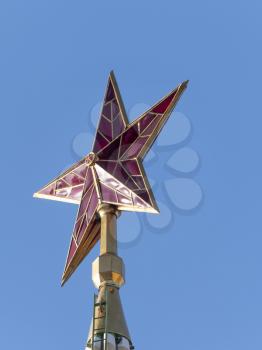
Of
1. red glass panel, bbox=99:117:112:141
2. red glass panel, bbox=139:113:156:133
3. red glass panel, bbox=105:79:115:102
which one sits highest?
red glass panel, bbox=105:79:115:102

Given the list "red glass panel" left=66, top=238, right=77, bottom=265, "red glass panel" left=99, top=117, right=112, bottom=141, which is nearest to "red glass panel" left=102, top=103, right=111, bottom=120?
"red glass panel" left=99, top=117, right=112, bottom=141

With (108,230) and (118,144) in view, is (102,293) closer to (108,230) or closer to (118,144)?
(108,230)

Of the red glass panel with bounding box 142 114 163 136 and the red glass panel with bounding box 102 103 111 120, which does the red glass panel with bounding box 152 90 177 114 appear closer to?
the red glass panel with bounding box 142 114 163 136

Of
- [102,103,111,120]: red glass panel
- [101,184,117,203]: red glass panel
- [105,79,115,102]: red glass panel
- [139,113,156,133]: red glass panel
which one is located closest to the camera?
[101,184,117,203]: red glass panel

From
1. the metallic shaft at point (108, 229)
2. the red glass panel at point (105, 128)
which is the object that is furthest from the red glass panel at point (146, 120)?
the metallic shaft at point (108, 229)

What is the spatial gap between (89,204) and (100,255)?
238 centimetres

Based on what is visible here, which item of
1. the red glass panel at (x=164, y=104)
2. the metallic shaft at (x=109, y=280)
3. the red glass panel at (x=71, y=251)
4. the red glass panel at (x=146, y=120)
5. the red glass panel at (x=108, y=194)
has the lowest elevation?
the metallic shaft at (x=109, y=280)

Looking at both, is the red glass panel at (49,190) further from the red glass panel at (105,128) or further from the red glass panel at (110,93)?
the red glass panel at (110,93)

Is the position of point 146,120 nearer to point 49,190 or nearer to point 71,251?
point 49,190

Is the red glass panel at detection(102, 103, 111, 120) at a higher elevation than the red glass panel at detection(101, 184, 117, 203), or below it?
higher

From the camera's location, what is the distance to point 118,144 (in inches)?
813

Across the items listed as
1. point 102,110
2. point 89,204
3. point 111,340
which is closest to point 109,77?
point 102,110

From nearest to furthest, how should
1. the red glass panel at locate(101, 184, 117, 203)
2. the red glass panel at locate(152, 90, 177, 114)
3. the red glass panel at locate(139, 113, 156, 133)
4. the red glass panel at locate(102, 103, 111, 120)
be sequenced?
the red glass panel at locate(101, 184, 117, 203)
the red glass panel at locate(152, 90, 177, 114)
the red glass panel at locate(139, 113, 156, 133)
the red glass panel at locate(102, 103, 111, 120)

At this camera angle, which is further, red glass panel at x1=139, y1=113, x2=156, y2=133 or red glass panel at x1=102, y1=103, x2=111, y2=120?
red glass panel at x1=102, y1=103, x2=111, y2=120
